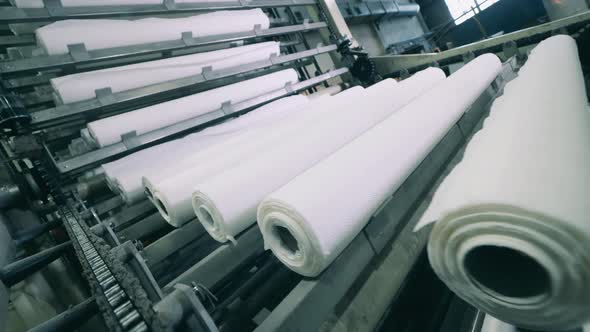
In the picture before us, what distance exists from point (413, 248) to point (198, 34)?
1.83 meters

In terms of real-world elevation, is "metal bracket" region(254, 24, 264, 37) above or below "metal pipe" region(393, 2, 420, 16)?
below

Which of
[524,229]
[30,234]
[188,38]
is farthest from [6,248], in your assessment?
[524,229]

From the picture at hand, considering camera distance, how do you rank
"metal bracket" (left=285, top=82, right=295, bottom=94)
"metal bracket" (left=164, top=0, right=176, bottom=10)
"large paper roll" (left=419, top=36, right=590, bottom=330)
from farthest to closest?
"metal bracket" (left=285, top=82, right=295, bottom=94)
"metal bracket" (left=164, top=0, right=176, bottom=10)
"large paper roll" (left=419, top=36, right=590, bottom=330)

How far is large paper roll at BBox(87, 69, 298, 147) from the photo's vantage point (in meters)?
1.46

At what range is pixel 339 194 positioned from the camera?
0.74 meters

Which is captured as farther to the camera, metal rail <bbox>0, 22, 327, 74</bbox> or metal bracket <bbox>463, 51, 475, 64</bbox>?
metal bracket <bbox>463, 51, 475, 64</bbox>

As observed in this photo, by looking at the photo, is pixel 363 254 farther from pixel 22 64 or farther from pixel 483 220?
pixel 22 64

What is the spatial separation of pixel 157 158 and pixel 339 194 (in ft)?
3.57

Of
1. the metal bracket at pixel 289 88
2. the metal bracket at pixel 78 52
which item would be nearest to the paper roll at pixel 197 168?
the metal bracket at pixel 78 52

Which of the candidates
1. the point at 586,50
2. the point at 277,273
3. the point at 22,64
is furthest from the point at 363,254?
the point at 586,50

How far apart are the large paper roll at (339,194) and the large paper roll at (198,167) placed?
0.38m

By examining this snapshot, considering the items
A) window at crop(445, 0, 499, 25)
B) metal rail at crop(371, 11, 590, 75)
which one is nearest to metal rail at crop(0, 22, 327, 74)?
metal rail at crop(371, 11, 590, 75)

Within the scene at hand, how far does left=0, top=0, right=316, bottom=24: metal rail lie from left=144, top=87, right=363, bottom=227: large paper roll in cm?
101

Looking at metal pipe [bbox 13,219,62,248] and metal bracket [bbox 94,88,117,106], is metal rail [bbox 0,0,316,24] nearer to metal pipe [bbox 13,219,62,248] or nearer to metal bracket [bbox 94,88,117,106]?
metal bracket [bbox 94,88,117,106]
